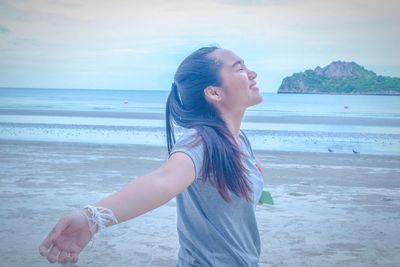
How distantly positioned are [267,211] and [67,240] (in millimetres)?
6408

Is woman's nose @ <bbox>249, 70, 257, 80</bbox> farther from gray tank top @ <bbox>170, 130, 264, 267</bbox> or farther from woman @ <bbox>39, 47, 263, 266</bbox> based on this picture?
gray tank top @ <bbox>170, 130, 264, 267</bbox>

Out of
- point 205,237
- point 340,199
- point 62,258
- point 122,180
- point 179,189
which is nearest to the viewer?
point 62,258

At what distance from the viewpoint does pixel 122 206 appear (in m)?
1.69

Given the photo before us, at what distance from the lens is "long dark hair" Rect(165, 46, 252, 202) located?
6.84ft

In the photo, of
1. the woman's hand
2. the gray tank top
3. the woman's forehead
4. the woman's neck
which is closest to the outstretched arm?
the woman's hand

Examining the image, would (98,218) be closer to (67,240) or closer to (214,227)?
(67,240)

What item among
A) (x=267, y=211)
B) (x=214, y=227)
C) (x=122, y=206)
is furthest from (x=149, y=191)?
(x=267, y=211)

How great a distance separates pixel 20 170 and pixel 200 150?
33.6ft

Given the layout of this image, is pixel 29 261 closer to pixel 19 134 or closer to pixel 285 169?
pixel 285 169

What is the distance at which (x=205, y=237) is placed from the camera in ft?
7.26

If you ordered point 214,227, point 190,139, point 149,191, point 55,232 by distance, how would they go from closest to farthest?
1. point 55,232
2. point 149,191
3. point 190,139
4. point 214,227

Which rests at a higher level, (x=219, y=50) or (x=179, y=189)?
(x=219, y=50)

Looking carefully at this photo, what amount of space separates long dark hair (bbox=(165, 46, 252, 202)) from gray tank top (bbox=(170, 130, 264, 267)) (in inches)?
2.0

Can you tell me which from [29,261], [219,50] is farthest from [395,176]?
[219,50]
